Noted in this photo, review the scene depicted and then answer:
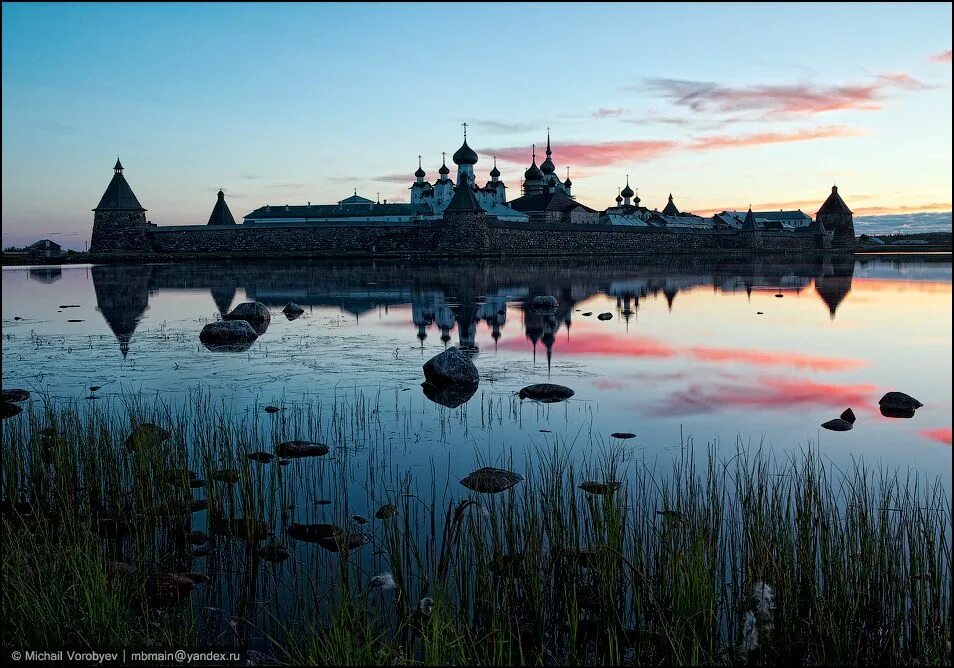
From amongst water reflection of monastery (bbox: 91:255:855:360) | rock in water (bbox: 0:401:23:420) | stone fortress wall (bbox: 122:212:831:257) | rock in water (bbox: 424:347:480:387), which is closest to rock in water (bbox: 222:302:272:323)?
water reflection of monastery (bbox: 91:255:855:360)

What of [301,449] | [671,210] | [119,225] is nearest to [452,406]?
[301,449]

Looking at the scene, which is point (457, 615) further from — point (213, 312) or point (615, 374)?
point (213, 312)

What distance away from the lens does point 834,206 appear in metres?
96.6

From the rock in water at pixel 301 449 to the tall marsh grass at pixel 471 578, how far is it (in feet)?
3.18

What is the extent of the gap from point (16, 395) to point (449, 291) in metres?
20.0

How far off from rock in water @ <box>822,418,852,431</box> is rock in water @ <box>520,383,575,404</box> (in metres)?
3.03

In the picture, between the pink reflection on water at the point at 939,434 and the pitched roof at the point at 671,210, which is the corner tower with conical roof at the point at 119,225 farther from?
the pitched roof at the point at 671,210

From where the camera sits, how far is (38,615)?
3877 mm

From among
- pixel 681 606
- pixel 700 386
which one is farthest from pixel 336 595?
pixel 700 386

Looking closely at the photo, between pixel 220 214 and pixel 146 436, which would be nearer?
pixel 146 436

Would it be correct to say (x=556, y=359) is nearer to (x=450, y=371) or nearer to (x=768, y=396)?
(x=450, y=371)

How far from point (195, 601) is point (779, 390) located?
Result: 8.67 meters

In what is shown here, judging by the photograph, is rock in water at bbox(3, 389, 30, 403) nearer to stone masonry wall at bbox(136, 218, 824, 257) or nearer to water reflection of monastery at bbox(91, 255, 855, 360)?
water reflection of monastery at bbox(91, 255, 855, 360)

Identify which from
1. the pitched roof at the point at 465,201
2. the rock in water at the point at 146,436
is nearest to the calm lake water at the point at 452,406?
the rock in water at the point at 146,436
